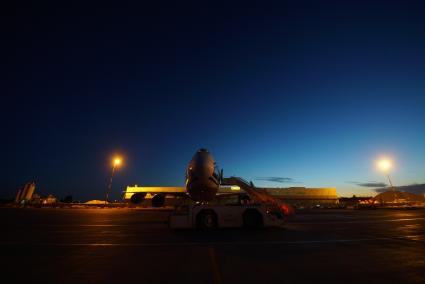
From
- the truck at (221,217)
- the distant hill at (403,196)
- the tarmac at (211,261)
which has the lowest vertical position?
the tarmac at (211,261)

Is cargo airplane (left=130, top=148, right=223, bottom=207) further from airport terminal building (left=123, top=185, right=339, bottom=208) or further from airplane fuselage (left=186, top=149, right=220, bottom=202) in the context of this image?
airport terminal building (left=123, top=185, right=339, bottom=208)

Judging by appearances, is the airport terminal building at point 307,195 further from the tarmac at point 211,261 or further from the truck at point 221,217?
the tarmac at point 211,261

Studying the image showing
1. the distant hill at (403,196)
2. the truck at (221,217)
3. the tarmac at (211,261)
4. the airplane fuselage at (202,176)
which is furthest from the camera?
the distant hill at (403,196)

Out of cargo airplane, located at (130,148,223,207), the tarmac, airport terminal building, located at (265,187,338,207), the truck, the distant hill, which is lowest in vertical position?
the tarmac

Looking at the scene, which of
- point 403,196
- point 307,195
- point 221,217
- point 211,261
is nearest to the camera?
point 211,261

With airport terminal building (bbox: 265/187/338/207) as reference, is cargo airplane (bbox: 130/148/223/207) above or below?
below

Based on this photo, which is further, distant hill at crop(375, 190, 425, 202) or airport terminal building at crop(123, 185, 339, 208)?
distant hill at crop(375, 190, 425, 202)

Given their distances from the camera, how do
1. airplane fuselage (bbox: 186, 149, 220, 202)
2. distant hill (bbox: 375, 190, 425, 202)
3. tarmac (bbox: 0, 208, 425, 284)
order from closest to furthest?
1. tarmac (bbox: 0, 208, 425, 284)
2. airplane fuselage (bbox: 186, 149, 220, 202)
3. distant hill (bbox: 375, 190, 425, 202)

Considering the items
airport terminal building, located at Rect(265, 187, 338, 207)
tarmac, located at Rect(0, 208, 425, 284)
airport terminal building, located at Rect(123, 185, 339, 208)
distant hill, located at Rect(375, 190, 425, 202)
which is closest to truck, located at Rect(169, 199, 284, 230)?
tarmac, located at Rect(0, 208, 425, 284)

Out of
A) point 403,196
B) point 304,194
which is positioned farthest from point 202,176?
point 403,196

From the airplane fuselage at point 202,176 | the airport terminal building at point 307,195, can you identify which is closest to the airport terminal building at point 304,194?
the airport terminal building at point 307,195

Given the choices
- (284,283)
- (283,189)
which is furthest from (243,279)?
(283,189)

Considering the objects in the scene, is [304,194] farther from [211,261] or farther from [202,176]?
[211,261]

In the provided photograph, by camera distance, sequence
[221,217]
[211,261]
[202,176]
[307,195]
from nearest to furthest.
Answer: [211,261] < [221,217] < [202,176] < [307,195]
